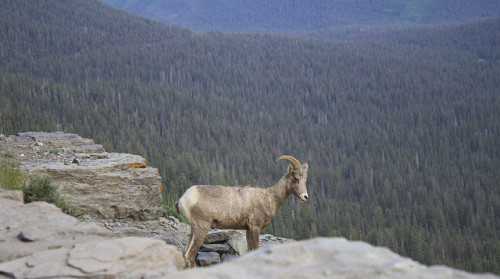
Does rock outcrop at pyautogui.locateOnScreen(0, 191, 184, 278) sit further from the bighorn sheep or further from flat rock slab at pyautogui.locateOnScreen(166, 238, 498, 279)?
the bighorn sheep

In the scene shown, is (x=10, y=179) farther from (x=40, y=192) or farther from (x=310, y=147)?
(x=310, y=147)

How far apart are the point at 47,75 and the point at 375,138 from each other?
117042 mm

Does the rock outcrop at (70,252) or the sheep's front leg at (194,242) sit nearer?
the rock outcrop at (70,252)

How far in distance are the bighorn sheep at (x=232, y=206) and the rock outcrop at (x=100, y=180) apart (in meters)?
6.05

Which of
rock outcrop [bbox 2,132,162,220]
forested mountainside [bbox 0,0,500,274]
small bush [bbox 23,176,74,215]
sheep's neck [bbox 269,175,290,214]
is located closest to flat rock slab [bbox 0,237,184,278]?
small bush [bbox 23,176,74,215]

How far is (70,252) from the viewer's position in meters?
7.59

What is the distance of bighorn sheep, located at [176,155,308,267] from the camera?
13453 mm

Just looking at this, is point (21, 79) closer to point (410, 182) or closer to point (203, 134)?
point (203, 134)

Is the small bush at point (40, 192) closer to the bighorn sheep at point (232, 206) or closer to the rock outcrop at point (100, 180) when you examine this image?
the rock outcrop at point (100, 180)

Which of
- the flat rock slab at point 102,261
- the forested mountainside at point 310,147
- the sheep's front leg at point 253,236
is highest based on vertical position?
the flat rock slab at point 102,261

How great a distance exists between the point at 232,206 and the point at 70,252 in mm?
6759

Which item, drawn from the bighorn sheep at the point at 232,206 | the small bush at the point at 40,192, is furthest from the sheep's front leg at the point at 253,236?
the small bush at the point at 40,192

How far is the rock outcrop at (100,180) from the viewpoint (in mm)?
18266

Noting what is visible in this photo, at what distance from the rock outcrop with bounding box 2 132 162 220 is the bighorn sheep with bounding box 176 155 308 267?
6.05 metres
